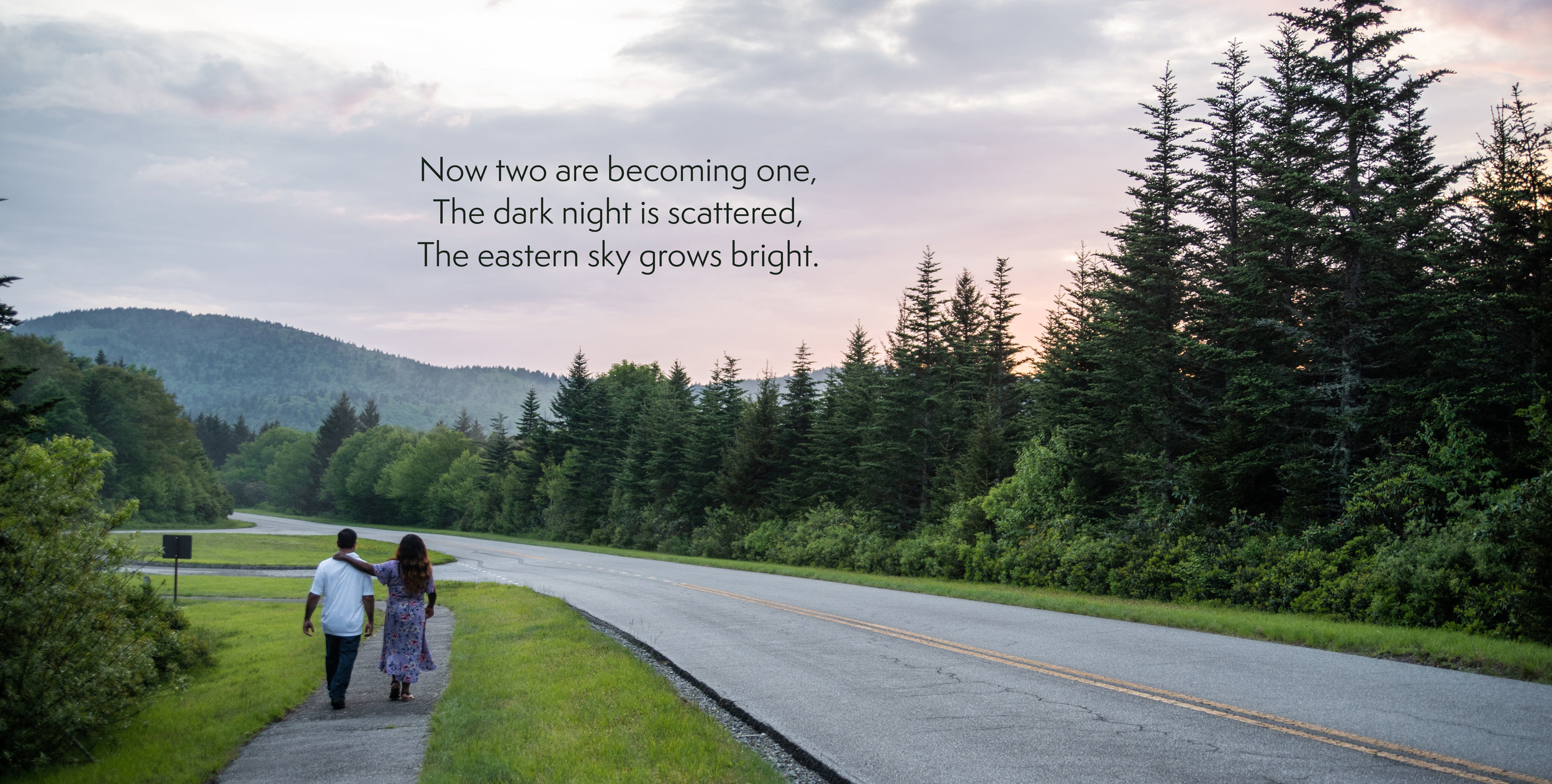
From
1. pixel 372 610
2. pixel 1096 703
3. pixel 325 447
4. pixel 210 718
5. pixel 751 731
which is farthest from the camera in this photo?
pixel 325 447

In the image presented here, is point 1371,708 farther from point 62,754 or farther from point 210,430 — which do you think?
point 210,430

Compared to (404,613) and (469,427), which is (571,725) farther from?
(469,427)

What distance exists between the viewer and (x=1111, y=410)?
2498 centimetres

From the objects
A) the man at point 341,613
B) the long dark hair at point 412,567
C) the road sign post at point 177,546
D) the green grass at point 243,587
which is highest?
the long dark hair at point 412,567

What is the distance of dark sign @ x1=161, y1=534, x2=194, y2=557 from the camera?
1810cm

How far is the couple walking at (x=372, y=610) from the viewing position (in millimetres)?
8609

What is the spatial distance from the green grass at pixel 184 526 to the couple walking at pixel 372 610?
74.8 m

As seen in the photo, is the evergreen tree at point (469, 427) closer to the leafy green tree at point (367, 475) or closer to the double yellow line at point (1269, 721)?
the leafy green tree at point (367, 475)

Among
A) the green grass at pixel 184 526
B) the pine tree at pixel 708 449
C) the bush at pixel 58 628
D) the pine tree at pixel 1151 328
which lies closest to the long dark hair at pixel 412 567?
the bush at pixel 58 628

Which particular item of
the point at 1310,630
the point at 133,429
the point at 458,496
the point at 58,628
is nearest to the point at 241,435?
the point at 133,429

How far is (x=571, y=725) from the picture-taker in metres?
7.52

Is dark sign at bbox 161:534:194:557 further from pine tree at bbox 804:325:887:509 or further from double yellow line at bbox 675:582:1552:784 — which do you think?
pine tree at bbox 804:325:887:509

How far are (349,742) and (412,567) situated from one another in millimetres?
2063

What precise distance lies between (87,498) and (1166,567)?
1899 cm
